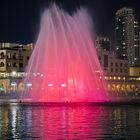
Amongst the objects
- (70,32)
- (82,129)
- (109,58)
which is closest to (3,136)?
(82,129)

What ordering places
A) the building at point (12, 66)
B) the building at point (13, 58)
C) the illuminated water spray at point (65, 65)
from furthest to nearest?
the building at point (13, 58)
the building at point (12, 66)
the illuminated water spray at point (65, 65)

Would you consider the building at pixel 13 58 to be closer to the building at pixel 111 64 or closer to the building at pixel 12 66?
the building at pixel 12 66

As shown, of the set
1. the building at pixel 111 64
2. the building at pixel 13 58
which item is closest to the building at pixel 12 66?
the building at pixel 13 58

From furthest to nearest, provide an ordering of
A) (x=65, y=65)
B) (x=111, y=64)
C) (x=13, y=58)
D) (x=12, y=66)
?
1. (x=111, y=64)
2. (x=13, y=58)
3. (x=12, y=66)
4. (x=65, y=65)

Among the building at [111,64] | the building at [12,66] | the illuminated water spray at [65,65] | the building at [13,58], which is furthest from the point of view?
the building at [111,64]

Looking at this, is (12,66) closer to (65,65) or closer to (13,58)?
(13,58)

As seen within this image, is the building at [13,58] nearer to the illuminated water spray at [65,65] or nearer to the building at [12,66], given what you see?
the building at [12,66]

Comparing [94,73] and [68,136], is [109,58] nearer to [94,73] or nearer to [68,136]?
[94,73]

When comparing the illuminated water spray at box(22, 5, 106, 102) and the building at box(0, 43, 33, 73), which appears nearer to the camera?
the illuminated water spray at box(22, 5, 106, 102)

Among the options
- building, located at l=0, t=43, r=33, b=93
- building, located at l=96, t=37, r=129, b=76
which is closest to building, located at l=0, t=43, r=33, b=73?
building, located at l=0, t=43, r=33, b=93

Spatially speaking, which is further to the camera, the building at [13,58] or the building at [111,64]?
the building at [111,64]

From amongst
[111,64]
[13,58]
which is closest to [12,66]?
[13,58]

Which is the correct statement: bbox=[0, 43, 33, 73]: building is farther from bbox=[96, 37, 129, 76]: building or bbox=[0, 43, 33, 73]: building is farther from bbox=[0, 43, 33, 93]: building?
bbox=[96, 37, 129, 76]: building

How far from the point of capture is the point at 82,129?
33969mm
